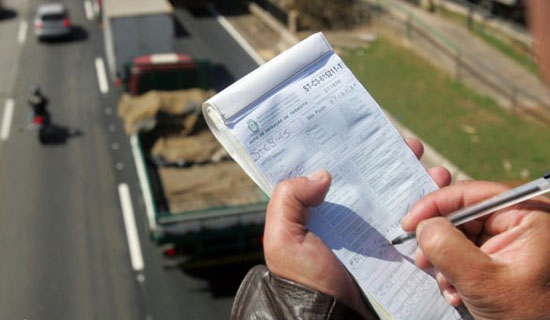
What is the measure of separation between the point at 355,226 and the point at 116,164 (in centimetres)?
1191

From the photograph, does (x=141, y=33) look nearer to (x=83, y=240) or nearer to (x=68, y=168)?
(x=68, y=168)

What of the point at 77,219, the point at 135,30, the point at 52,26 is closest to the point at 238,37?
the point at 135,30

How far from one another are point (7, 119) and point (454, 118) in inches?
452

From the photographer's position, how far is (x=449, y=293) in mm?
2492

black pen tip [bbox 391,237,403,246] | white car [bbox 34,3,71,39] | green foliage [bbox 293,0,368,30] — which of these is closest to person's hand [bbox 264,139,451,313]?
black pen tip [bbox 391,237,403,246]

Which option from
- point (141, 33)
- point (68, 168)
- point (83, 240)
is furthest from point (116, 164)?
point (141, 33)

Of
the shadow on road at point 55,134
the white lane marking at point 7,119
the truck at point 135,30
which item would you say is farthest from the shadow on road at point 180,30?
the shadow on road at point 55,134

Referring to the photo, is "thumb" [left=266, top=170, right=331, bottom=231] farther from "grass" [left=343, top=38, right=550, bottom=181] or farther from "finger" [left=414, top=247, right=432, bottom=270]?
"grass" [left=343, top=38, right=550, bottom=181]

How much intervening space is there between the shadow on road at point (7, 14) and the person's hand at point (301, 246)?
25.7m

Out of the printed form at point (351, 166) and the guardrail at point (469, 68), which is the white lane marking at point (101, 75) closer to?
the guardrail at point (469, 68)

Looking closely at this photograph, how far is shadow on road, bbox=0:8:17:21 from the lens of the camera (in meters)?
25.3

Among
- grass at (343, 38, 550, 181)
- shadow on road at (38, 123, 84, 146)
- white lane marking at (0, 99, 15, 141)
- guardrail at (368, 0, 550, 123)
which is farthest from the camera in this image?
guardrail at (368, 0, 550, 123)

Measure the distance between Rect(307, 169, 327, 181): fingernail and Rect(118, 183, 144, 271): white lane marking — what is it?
27.7ft

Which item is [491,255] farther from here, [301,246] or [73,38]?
[73,38]
